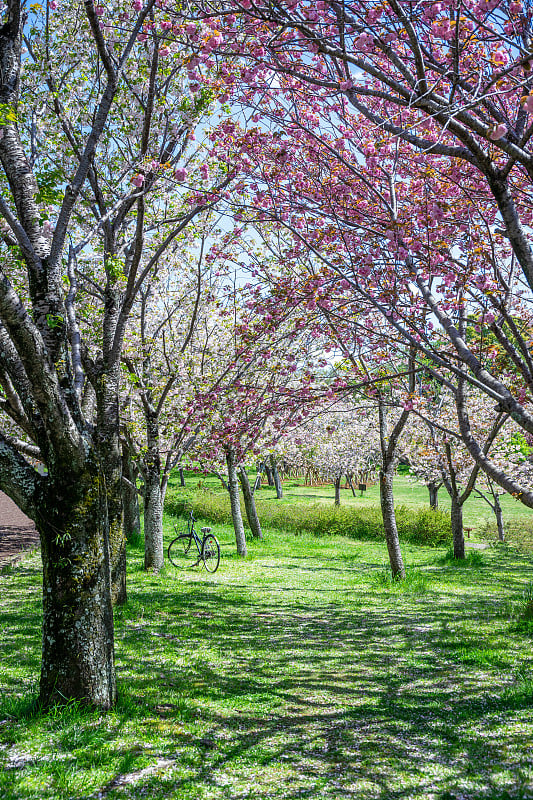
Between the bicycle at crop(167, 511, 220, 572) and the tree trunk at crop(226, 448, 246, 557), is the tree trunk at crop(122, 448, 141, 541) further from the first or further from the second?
the tree trunk at crop(226, 448, 246, 557)

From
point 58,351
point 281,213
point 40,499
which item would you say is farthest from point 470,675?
point 281,213

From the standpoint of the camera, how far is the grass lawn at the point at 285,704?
399 cm

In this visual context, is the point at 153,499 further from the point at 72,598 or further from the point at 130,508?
the point at 72,598

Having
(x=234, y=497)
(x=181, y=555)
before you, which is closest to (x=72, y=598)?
(x=234, y=497)

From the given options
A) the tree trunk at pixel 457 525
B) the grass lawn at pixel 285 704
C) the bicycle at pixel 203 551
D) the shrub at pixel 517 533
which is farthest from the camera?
the shrub at pixel 517 533

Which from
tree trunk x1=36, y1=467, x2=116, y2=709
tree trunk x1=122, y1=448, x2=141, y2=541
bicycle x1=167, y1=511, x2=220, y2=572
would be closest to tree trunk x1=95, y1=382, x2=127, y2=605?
tree trunk x1=36, y1=467, x2=116, y2=709

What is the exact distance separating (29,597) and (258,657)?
550cm

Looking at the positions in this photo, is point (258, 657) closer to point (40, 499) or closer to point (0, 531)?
point (40, 499)

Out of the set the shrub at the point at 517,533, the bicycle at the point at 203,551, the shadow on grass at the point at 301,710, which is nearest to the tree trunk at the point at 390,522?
the shadow on grass at the point at 301,710

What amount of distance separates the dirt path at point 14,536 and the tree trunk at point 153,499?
400cm

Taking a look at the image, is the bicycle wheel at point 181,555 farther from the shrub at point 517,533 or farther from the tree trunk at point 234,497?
the shrub at point 517,533

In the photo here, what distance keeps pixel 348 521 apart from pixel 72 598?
22.8 meters

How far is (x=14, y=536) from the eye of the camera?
63.4 feet

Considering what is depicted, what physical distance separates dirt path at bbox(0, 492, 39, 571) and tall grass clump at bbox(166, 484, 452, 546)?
953 cm
